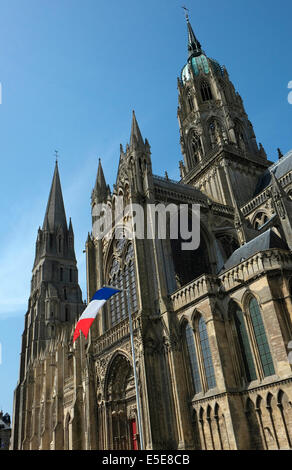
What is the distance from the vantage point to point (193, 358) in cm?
2044

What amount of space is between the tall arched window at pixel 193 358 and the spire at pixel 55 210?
52.6 metres

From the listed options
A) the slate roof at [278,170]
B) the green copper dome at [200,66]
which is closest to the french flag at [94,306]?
the slate roof at [278,170]

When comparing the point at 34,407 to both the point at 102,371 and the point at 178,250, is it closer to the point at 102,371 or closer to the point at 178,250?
the point at 102,371

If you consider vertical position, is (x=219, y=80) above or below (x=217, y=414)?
above

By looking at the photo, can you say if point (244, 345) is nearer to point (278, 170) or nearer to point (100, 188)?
point (278, 170)

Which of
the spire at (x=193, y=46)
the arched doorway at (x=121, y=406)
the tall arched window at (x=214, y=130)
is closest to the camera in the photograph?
the arched doorway at (x=121, y=406)

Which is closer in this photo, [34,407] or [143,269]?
[143,269]

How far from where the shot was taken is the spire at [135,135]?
28.9 metres

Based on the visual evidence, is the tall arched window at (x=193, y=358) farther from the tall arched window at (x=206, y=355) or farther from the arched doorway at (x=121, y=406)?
the arched doorway at (x=121, y=406)

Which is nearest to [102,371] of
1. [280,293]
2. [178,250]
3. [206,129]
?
[178,250]

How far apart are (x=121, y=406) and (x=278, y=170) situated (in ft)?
75.2

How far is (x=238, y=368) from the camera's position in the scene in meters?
18.4
